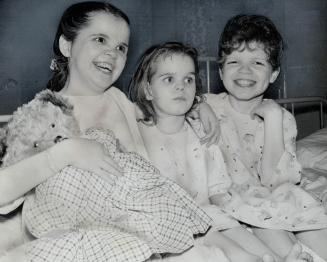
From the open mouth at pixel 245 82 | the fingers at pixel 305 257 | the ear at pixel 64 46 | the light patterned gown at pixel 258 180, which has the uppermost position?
the ear at pixel 64 46

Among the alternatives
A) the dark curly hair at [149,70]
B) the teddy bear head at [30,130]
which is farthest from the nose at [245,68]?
the teddy bear head at [30,130]

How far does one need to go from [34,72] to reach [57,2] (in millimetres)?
140

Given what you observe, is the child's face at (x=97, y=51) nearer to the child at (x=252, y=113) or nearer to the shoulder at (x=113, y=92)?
the shoulder at (x=113, y=92)

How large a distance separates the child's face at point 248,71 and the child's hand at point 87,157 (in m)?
0.37

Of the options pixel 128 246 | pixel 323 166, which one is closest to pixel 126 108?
pixel 128 246

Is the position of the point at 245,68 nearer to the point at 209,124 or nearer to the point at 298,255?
the point at 209,124

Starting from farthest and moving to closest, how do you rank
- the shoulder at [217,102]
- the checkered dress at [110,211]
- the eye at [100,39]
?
1. the shoulder at [217,102]
2. the eye at [100,39]
3. the checkered dress at [110,211]

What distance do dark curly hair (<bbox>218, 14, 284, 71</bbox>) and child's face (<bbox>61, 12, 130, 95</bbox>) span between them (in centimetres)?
26

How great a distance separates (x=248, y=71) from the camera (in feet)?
3.13

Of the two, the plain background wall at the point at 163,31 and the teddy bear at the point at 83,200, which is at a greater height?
the plain background wall at the point at 163,31

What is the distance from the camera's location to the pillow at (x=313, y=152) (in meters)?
1.20

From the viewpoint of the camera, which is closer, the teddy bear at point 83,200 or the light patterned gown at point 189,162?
the teddy bear at point 83,200

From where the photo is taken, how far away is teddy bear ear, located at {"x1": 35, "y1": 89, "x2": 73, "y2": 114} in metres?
0.72

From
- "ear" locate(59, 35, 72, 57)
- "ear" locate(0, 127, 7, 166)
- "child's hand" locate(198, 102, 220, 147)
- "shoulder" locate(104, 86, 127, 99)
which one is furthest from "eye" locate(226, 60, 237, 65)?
"ear" locate(0, 127, 7, 166)
